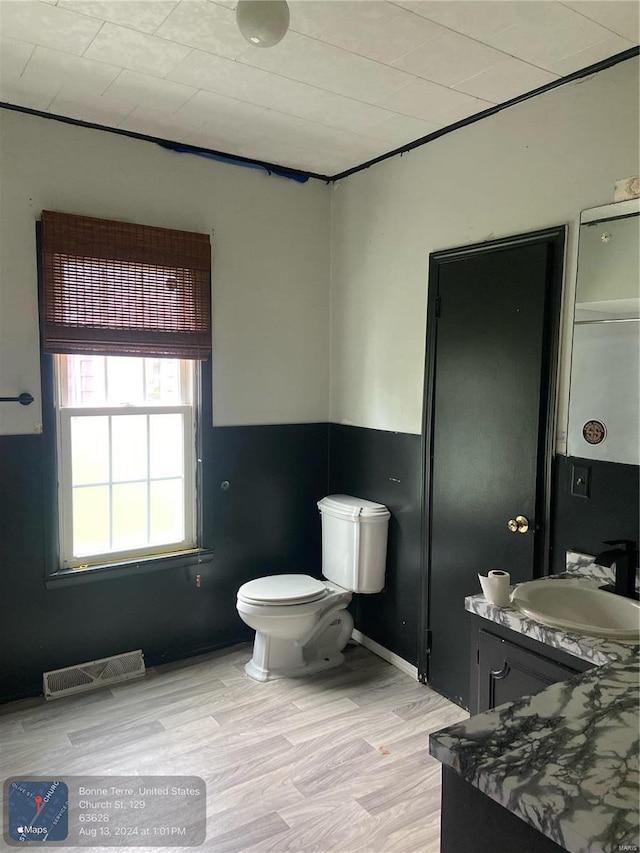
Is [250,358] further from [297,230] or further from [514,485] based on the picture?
[514,485]

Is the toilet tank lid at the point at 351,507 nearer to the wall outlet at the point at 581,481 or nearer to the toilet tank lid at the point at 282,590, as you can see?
the toilet tank lid at the point at 282,590

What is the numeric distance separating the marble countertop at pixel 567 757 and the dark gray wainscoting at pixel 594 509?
2.66ft

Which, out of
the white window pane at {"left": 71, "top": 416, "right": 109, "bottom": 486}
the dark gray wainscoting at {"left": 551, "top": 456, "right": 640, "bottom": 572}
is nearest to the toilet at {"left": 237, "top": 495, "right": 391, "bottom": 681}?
the white window pane at {"left": 71, "top": 416, "right": 109, "bottom": 486}

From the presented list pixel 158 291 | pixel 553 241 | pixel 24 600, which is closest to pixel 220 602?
pixel 24 600

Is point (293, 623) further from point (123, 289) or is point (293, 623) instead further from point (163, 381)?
point (123, 289)

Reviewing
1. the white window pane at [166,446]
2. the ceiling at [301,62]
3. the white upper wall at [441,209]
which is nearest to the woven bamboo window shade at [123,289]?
the white window pane at [166,446]

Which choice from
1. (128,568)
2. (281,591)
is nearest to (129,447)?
(128,568)

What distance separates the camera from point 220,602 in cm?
343

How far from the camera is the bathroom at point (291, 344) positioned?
94.5 inches

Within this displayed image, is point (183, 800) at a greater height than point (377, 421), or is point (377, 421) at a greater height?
point (377, 421)

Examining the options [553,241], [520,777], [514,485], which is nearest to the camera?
[520,777]

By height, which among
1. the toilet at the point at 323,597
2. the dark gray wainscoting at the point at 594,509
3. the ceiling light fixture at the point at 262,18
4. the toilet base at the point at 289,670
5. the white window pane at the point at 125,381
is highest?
the ceiling light fixture at the point at 262,18

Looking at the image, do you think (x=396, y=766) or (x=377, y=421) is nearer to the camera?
(x=396, y=766)

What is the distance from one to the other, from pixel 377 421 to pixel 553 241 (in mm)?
1298
